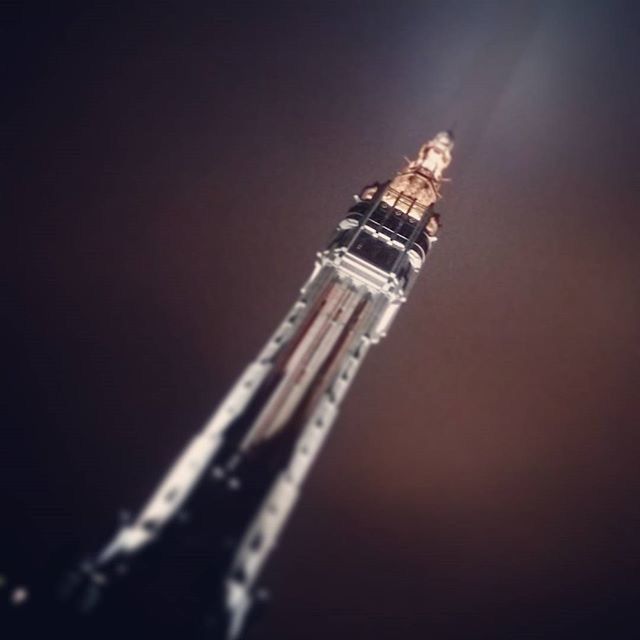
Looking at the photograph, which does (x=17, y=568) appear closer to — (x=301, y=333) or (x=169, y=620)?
(x=169, y=620)

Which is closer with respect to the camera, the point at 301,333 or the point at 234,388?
the point at 234,388

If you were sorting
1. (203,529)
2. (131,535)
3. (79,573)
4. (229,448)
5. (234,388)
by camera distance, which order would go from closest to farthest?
(79,573) < (131,535) < (203,529) < (229,448) < (234,388)

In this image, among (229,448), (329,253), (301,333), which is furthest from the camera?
(329,253)

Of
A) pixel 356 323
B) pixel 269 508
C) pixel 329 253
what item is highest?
pixel 329 253

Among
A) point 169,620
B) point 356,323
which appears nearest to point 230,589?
point 169,620

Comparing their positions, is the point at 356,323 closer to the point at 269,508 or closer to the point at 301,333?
the point at 301,333

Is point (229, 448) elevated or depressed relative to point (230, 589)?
elevated

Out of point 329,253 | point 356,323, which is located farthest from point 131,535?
point 329,253
